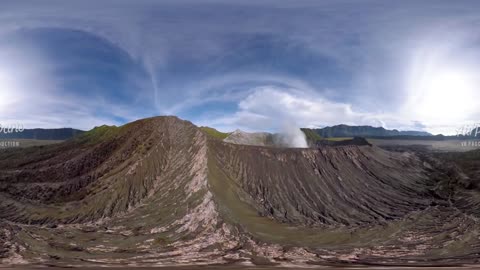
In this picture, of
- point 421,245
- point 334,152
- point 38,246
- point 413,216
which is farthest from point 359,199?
point 38,246

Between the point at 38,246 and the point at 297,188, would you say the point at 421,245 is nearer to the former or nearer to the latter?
the point at 297,188

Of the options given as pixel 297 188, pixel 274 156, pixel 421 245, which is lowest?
pixel 421 245

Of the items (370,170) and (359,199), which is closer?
(359,199)

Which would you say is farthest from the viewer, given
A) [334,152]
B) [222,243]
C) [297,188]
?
[334,152]

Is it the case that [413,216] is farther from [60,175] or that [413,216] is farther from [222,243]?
[60,175]

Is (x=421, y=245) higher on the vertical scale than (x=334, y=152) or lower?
lower

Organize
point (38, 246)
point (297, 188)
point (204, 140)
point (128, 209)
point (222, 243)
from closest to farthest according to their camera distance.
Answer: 1. point (38, 246)
2. point (222, 243)
3. point (128, 209)
4. point (297, 188)
5. point (204, 140)

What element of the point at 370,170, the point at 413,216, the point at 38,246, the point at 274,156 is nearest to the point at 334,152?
the point at 370,170
